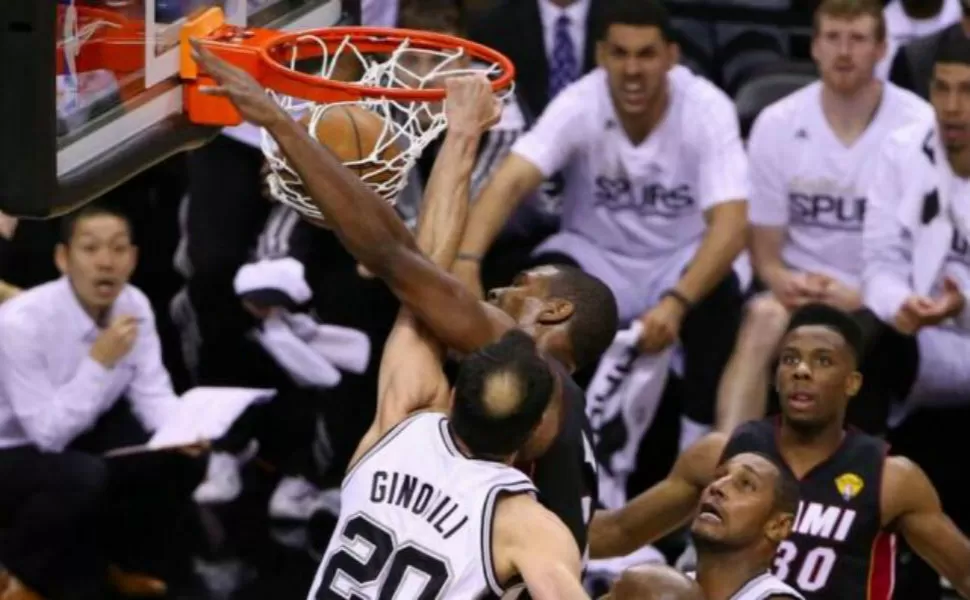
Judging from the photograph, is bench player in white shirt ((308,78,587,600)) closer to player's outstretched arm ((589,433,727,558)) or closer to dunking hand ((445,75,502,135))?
dunking hand ((445,75,502,135))

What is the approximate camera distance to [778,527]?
482cm

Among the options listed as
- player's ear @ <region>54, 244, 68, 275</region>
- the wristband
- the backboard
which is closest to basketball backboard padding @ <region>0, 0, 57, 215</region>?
the backboard

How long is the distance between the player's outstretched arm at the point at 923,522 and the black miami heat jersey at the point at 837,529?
34 mm

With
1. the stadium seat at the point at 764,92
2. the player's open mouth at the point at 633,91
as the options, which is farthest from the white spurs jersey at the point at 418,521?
the stadium seat at the point at 764,92

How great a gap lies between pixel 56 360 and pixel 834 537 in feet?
7.72

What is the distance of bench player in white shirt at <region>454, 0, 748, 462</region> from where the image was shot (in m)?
6.79

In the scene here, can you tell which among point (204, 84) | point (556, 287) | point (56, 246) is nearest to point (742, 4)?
point (56, 246)

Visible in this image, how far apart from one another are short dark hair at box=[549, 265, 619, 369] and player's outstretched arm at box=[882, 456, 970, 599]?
104 centimetres

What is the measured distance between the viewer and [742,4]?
8062 mm

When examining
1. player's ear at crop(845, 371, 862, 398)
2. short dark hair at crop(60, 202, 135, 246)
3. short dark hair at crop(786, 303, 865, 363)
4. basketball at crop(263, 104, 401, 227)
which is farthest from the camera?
short dark hair at crop(60, 202, 135, 246)

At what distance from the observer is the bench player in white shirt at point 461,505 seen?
3.95m

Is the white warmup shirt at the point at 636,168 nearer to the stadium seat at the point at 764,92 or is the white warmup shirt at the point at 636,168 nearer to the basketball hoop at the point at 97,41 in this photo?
the stadium seat at the point at 764,92

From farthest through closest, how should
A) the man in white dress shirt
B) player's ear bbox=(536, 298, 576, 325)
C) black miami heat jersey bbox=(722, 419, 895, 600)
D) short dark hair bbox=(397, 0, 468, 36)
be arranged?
short dark hair bbox=(397, 0, 468, 36)
the man in white dress shirt
black miami heat jersey bbox=(722, 419, 895, 600)
player's ear bbox=(536, 298, 576, 325)

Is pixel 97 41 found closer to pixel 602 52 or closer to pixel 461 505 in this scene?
pixel 461 505
